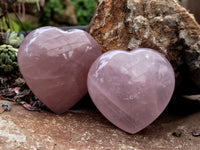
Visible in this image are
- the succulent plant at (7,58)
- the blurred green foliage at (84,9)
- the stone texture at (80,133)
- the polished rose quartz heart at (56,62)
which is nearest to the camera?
the stone texture at (80,133)

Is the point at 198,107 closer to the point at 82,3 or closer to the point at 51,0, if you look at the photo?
the point at 51,0

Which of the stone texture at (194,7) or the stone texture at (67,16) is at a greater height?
the stone texture at (194,7)

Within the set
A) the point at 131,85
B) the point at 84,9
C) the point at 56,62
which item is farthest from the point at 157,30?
the point at 84,9

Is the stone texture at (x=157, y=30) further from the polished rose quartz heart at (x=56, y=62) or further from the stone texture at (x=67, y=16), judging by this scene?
the stone texture at (x=67, y=16)

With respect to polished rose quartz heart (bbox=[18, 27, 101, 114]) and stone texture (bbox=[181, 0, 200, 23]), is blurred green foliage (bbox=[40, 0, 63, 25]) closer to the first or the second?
stone texture (bbox=[181, 0, 200, 23])

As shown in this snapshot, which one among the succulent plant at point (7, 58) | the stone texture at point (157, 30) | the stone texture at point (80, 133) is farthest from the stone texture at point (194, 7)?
the succulent plant at point (7, 58)

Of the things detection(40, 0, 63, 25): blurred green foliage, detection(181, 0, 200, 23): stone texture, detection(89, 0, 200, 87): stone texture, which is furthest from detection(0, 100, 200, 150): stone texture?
detection(40, 0, 63, 25): blurred green foliage
